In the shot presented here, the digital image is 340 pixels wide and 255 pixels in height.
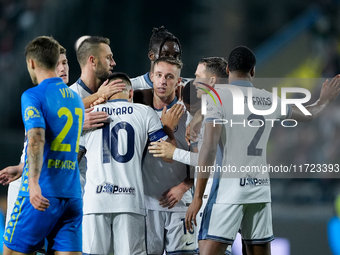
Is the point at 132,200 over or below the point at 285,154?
below

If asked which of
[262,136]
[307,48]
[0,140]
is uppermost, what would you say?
[307,48]

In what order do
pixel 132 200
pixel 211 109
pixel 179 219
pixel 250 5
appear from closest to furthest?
1. pixel 211 109
2. pixel 132 200
3. pixel 179 219
4. pixel 250 5

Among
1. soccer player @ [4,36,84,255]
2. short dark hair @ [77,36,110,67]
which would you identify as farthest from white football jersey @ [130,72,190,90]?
soccer player @ [4,36,84,255]

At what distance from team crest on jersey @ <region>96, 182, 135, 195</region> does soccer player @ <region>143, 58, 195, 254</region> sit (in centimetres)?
42

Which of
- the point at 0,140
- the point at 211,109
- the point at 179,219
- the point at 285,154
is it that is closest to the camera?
the point at 211,109

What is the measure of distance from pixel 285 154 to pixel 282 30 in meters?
4.07

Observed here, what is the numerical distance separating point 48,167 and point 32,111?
38cm

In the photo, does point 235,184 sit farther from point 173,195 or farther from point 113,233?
point 113,233

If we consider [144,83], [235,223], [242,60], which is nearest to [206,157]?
[235,223]

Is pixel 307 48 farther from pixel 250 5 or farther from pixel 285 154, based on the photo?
pixel 285 154

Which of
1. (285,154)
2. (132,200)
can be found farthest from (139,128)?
(285,154)

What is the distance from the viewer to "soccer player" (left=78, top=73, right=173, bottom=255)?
3.64 metres

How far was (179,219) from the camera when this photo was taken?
400 centimetres

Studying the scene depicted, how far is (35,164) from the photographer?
2797mm
